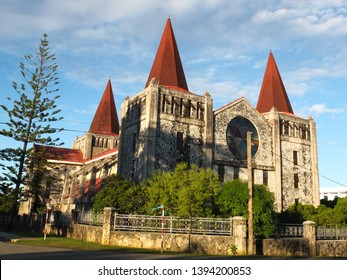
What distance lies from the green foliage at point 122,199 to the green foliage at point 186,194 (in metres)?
0.65

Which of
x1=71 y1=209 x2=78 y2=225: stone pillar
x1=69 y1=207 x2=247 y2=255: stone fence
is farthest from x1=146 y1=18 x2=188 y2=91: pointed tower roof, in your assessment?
x1=69 y1=207 x2=247 y2=255: stone fence

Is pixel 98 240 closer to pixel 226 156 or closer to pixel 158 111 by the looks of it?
pixel 158 111

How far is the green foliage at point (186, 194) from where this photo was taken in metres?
20.5

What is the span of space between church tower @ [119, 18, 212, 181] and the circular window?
2614mm

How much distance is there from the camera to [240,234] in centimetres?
1797

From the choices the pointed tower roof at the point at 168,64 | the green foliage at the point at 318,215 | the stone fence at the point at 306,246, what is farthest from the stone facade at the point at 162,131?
the stone fence at the point at 306,246

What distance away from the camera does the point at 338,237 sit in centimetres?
2478

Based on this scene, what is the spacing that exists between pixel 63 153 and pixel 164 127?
25133 mm

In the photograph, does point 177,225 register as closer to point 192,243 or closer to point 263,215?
point 192,243

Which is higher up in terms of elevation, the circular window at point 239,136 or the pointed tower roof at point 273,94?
the pointed tower roof at point 273,94

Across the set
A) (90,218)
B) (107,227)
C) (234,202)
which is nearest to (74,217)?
(90,218)

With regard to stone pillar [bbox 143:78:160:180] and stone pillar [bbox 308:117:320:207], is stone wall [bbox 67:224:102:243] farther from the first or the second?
stone pillar [bbox 308:117:320:207]

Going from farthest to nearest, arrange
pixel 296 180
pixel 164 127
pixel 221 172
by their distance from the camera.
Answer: pixel 296 180 → pixel 221 172 → pixel 164 127

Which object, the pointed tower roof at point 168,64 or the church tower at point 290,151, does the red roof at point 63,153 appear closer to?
the pointed tower roof at point 168,64
